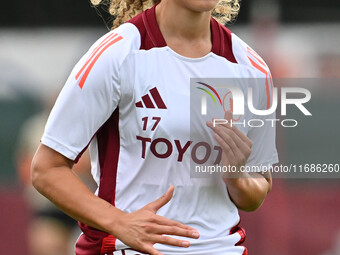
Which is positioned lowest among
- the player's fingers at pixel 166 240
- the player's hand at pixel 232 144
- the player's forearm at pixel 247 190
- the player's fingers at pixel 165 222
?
the player's forearm at pixel 247 190

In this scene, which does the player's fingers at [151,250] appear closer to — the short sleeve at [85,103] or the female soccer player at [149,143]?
the female soccer player at [149,143]

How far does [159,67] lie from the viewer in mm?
2340

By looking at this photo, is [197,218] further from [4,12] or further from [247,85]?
[4,12]

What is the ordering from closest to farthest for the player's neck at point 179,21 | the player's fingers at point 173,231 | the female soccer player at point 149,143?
the player's fingers at point 173,231 < the female soccer player at point 149,143 < the player's neck at point 179,21

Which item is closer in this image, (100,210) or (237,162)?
(100,210)

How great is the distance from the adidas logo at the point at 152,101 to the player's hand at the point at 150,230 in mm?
289

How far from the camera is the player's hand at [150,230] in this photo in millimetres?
2129

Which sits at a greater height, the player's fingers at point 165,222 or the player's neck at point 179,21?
the player's neck at point 179,21

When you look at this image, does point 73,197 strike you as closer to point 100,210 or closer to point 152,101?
point 100,210

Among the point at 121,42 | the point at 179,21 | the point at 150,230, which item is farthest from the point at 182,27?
the point at 150,230

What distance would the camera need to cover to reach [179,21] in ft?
7.91

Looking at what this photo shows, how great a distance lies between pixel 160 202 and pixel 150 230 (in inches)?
3.7


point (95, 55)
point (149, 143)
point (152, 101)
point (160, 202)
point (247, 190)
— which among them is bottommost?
point (247, 190)

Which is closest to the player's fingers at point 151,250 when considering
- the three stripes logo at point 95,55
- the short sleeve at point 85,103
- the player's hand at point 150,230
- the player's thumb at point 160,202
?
the player's hand at point 150,230
